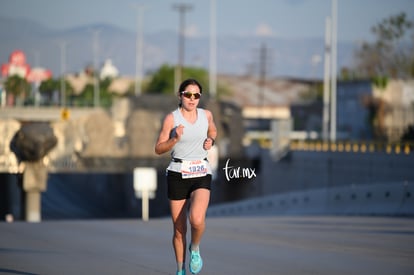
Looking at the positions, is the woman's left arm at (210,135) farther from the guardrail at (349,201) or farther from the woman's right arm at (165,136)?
the guardrail at (349,201)

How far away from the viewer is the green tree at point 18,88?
103875mm

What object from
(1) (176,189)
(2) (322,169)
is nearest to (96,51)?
(2) (322,169)

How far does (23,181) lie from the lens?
106 ft

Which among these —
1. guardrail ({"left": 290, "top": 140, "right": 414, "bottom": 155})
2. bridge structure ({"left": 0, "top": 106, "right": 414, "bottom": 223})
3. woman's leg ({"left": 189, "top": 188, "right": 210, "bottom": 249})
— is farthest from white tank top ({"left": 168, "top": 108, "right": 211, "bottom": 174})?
guardrail ({"left": 290, "top": 140, "right": 414, "bottom": 155})

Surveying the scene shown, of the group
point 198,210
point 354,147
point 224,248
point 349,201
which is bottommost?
point 349,201

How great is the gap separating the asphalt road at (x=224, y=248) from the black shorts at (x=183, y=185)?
1757 mm

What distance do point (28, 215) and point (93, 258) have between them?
18.4 metres

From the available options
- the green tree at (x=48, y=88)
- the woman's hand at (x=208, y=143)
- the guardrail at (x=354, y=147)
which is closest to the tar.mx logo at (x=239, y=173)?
the woman's hand at (x=208, y=143)

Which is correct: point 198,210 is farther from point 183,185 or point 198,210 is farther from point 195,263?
point 195,263

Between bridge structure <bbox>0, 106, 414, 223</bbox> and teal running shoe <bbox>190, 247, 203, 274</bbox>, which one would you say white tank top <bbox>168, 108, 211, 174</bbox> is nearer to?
teal running shoe <bbox>190, 247, 203, 274</bbox>

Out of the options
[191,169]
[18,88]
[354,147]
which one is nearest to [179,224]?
[191,169]

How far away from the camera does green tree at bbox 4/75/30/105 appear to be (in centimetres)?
10388

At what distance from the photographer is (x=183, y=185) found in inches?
448

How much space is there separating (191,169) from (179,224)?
1.71 ft
